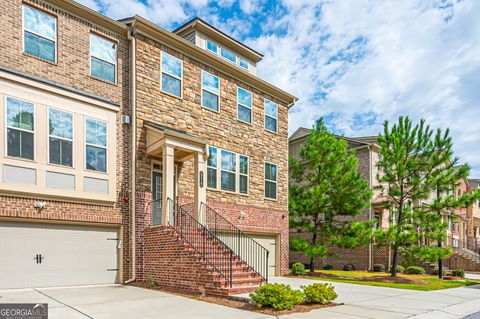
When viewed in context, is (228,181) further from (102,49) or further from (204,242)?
(102,49)

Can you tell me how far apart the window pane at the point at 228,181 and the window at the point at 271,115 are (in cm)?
338

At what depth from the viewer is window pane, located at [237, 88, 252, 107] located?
17500 mm

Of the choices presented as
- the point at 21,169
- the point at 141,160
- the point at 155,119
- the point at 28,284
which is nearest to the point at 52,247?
the point at 28,284

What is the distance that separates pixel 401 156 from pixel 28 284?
14.8 metres

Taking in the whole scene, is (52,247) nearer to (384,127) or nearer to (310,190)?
(310,190)

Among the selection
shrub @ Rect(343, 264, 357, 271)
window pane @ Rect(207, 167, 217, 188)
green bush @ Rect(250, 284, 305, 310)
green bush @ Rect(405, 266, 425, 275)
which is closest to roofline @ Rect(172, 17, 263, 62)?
window pane @ Rect(207, 167, 217, 188)

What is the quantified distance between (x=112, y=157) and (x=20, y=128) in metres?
2.79

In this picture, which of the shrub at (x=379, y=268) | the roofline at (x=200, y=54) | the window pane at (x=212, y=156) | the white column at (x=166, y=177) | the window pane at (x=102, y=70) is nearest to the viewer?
the white column at (x=166, y=177)

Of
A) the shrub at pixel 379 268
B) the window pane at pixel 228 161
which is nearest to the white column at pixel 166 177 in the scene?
the window pane at pixel 228 161

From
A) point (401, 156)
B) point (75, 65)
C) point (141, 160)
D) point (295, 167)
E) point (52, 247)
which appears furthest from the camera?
point (295, 167)

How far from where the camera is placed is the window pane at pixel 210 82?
1592 cm

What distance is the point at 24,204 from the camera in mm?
10750

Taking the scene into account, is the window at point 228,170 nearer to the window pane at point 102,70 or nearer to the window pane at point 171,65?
the window pane at point 171,65

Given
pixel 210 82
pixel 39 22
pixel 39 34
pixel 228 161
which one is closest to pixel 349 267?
pixel 228 161
